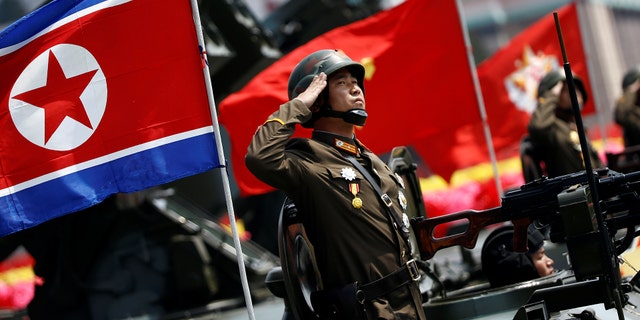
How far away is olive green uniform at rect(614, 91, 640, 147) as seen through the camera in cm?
1139

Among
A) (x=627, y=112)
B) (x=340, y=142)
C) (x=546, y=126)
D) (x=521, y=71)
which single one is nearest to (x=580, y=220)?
(x=340, y=142)

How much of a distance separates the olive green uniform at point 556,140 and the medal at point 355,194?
3.97 metres

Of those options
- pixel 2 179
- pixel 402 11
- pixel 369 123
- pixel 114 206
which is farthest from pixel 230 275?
pixel 2 179

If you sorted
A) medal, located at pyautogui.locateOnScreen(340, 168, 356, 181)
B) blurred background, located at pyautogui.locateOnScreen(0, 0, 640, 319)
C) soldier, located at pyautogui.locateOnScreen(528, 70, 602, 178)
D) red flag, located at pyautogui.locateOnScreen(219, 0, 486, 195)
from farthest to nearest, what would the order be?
1. blurred background, located at pyautogui.locateOnScreen(0, 0, 640, 319)
2. red flag, located at pyautogui.locateOnScreen(219, 0, 486, 195)
3. soldier, located at pyautogui.locateOnScreen(528, 70, 602, 178)
4. medal, located at pyautogui.locateOnScreen(340, 168, 356, 181)

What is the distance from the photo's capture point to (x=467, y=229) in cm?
500

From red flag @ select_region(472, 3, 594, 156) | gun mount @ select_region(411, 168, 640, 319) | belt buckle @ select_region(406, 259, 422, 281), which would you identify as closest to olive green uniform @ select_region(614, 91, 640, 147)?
red flag @ select_region(472, 3, 594, 156)

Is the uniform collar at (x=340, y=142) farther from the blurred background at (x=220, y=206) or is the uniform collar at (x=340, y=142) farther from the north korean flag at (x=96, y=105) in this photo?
the blurred background at (x=220, y=206)

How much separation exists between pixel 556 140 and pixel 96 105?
405cm

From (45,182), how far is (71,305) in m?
3.82

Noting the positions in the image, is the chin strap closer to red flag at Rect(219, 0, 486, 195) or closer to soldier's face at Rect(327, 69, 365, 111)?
soldier's face at Rect(327, 69, 365, 111)

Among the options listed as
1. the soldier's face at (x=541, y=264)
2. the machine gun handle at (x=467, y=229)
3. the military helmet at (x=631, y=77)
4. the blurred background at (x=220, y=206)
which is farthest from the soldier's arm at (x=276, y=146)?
the military helmet at (x=631, y=77)

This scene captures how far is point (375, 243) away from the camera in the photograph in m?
4.81

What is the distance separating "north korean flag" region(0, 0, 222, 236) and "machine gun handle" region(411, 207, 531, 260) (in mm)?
1148

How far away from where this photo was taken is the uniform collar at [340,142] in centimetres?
505
